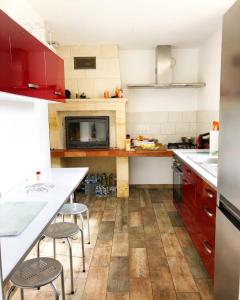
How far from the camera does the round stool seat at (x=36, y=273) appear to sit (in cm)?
133

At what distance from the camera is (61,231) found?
1.99 metres

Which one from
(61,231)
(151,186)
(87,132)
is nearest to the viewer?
(61,231)

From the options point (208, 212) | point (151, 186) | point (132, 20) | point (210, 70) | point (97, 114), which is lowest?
point (151, 186)

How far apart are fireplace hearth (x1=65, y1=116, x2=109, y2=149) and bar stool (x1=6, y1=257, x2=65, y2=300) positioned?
2.88m

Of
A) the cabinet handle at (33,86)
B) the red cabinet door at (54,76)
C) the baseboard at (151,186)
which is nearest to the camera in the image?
the cabinet handle at (33,86)

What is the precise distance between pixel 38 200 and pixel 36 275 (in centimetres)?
53

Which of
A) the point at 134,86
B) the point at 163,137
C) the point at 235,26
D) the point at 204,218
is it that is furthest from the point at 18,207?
the point at 163,137

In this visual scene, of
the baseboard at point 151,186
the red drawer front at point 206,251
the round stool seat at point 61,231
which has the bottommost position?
the baseboard at point 151,186

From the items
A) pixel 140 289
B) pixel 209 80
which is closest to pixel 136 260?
pixel 140 289

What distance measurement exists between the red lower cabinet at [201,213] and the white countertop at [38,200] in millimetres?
1075

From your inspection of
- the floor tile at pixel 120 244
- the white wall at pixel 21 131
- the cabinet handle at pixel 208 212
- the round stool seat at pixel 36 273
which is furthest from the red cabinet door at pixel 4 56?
the floor tile at pixel 120 244

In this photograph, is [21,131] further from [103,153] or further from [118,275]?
[103,153]

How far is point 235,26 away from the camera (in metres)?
1.27

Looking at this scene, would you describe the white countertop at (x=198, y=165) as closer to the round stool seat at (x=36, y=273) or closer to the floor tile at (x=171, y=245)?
the floor tile at (x=171, y=245)
